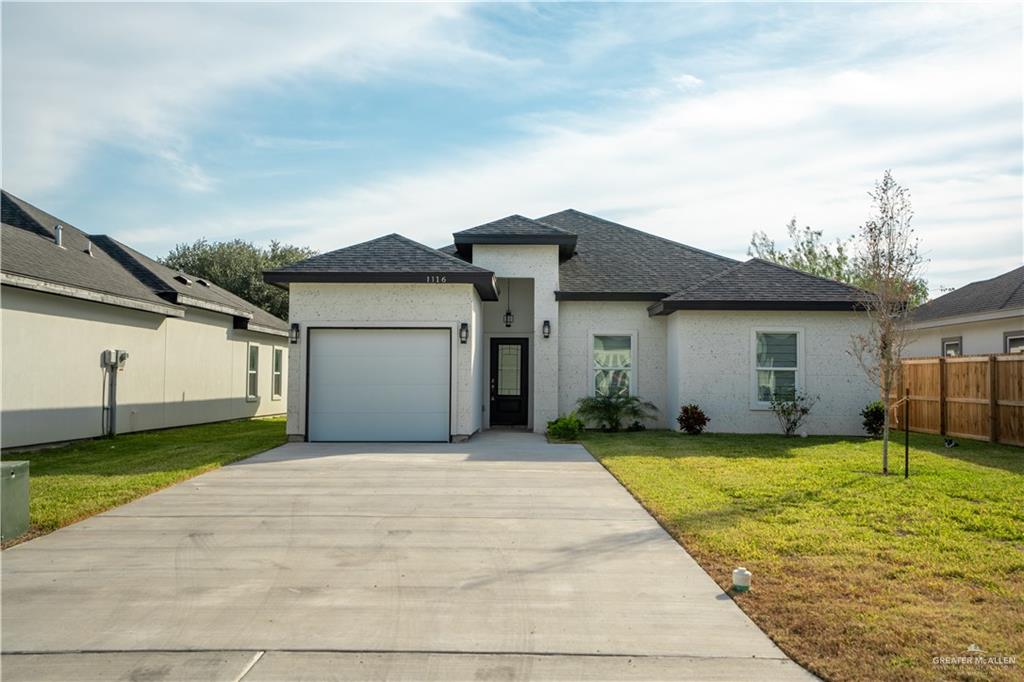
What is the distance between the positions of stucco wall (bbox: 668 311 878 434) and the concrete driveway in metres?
8.24

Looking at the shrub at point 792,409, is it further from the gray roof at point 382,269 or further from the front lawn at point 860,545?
the gray roof at point 382,269

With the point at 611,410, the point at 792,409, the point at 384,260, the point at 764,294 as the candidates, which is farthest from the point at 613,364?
the point at 384,260

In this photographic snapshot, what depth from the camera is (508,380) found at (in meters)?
18.8

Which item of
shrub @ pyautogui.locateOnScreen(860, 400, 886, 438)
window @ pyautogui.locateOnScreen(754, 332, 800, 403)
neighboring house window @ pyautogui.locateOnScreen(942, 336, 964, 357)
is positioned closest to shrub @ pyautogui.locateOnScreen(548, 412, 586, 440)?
window @ pyautogui.locateOnScreen(754, 332, 800, 403)

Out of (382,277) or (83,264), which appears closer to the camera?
(382,277)

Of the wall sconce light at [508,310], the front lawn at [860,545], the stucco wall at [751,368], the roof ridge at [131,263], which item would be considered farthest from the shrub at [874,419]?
the roof ridge at [131,263]

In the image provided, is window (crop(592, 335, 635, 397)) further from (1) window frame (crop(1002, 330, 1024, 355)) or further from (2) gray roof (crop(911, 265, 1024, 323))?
(1) window frame (crop(1002, 330, 1024, 355))

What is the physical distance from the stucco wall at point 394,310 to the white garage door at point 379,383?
0.63 ft

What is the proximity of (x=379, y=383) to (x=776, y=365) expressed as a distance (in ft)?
28.8

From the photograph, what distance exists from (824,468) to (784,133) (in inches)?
239

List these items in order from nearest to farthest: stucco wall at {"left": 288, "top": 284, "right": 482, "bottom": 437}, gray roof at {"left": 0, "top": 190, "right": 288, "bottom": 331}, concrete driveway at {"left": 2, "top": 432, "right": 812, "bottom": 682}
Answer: concrete driveway at {"left": 2, "top": 432, "right": 812, "bottom": 682}
gray roof at {"left": 0, "top": 190, "right": 288, "bottom": 331}
stucco wall at {"left": 288, "top": 284, "right": 482, "bottom": 437}

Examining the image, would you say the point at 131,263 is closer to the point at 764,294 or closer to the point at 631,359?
the point at 631,359

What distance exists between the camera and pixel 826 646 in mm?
4160

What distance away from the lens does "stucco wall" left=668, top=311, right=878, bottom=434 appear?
53.4 ft
